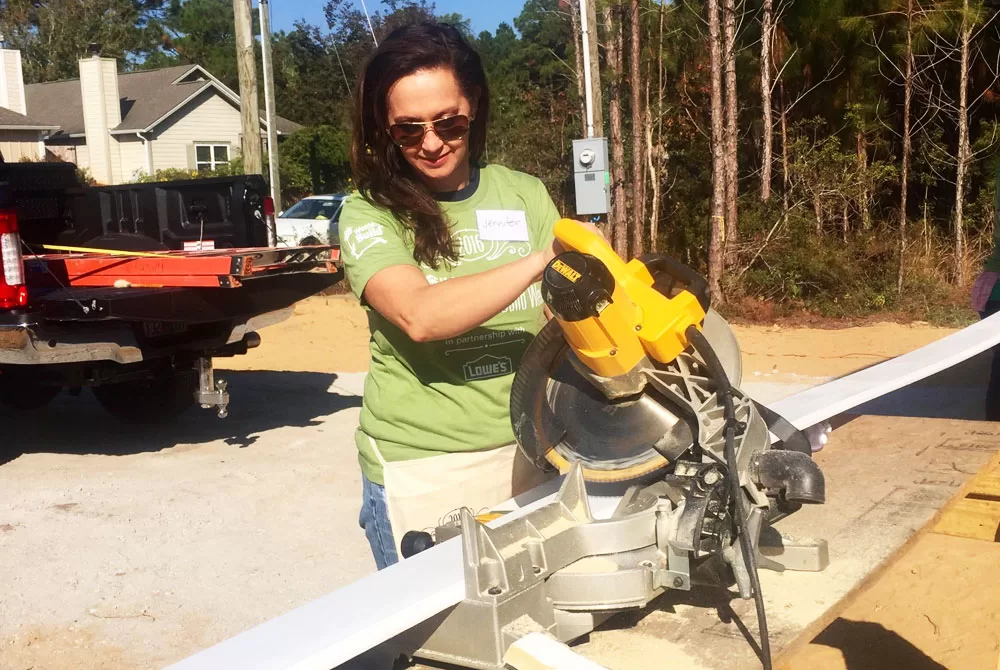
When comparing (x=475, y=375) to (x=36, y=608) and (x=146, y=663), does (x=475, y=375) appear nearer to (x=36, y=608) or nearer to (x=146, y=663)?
(x=146, y=663)

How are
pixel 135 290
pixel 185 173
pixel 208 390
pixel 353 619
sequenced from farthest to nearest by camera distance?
pixel 185 173 < pixel 208 390 < pixel 135 290 < pixel 353 619

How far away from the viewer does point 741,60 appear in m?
15.2

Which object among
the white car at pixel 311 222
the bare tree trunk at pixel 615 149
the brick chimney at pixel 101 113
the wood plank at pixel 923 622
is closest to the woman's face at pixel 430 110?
the wood plank at pixel 923 622

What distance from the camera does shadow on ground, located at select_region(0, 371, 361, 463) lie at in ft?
21.8

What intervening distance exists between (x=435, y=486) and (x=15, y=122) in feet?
106

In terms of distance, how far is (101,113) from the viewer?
107 feet

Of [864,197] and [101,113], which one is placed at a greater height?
[101,113]

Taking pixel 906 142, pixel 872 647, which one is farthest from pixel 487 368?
pixel 906 142

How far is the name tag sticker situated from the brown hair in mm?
92

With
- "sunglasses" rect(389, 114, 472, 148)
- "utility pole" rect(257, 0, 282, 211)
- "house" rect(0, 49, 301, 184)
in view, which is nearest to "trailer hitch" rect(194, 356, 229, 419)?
"sunglasses" rect(389, 114, 472, 148)

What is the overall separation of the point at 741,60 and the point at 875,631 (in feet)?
42.0

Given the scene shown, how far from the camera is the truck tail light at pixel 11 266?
17.4 feet

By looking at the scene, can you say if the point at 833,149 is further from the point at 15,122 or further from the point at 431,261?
the point at 15,122

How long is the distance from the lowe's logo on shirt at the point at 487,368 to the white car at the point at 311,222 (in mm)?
16130
